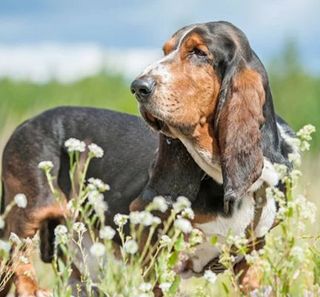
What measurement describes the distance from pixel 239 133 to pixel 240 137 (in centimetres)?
2

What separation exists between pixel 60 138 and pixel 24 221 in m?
0.71

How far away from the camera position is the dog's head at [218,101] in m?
5.04

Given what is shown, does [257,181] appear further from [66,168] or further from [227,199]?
[66,168]

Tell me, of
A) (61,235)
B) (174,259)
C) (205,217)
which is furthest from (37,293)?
(174,259)

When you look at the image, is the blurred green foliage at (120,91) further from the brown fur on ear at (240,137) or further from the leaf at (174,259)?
the leaf at (174,259)

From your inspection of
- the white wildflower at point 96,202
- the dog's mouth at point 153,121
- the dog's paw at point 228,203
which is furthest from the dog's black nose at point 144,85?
the white wildflower at point 96,202

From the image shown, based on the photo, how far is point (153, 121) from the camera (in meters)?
5.17

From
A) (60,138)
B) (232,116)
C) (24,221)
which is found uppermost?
(232,116)

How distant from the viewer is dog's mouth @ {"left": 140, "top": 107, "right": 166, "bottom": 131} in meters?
5.07

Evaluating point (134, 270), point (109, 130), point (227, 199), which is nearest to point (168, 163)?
point (227, 199)

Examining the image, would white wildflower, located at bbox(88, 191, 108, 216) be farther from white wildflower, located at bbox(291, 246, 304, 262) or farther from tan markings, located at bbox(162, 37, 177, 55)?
tan markings, located at bbox(162, 37, 177, 55)

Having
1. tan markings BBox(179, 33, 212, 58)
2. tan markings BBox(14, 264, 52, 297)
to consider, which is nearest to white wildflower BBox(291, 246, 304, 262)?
tan markings BBox(179, 33, 212, 58)

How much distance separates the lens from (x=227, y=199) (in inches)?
204

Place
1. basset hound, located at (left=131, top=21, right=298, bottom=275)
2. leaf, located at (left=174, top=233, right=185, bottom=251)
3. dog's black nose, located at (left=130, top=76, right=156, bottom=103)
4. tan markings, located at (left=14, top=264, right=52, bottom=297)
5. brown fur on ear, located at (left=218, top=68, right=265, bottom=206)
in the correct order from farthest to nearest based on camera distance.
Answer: tan markings, located at (left=14, top=264, right=52, bottom=297) < brown fur on ear, located at (left=218, top=68, right=265, bottom=206) < basset hound, located at (left=131, top=21, right=298, bottom=275) < dog's black nose, located at (left=130, top=76, right=156, bottom=103) < leaf, located at (left=174, top=233, right=185, bottom=251)
